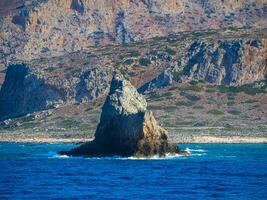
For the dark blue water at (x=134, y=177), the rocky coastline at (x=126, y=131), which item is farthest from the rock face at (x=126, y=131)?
the dark blue water at (x=134, y=177)

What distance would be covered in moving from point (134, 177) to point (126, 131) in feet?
78.8

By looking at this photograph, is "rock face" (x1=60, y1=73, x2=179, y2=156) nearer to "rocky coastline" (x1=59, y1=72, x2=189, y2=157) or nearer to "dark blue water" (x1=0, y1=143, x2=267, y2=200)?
"rocky coastline" (x1=59, y1=72, x2=189, y2=157)

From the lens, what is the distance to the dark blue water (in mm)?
87062

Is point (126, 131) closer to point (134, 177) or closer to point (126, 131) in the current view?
A: point (126, 131)

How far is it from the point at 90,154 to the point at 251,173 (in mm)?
32051

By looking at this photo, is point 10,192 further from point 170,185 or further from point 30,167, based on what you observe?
point 30,167

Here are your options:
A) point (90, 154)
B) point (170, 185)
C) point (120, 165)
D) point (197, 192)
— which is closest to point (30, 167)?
point (120, 165)

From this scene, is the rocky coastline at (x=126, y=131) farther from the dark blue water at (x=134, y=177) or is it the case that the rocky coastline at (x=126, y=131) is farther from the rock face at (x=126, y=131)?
the dark blue water at (x=134, y=177)

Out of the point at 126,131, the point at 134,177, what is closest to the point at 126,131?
the point at 126,131

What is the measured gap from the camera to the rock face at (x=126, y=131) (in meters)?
127

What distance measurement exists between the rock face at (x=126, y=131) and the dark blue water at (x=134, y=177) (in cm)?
186

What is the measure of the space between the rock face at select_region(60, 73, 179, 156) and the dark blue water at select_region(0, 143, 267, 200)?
186 cm

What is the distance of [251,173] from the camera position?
110312mm

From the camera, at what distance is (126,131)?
127938 millimetres
